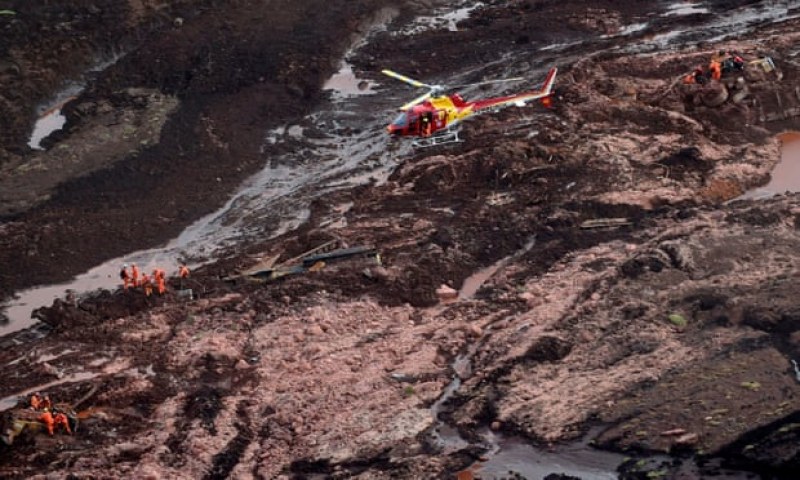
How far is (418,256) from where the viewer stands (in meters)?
21.0

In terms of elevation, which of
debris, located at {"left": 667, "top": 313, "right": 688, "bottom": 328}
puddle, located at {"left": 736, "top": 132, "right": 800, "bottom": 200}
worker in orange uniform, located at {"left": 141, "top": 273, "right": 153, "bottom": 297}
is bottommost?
debris, located at {"left": 667, "top": 313, "right": 688, "bottom": 328}

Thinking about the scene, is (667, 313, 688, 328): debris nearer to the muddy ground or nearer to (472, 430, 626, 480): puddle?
the muddy ground

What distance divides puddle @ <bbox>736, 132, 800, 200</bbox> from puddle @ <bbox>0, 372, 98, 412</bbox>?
47.6ft

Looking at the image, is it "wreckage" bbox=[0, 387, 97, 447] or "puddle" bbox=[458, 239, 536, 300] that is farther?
"puddle" bbox=[458, 239, 536, 300]

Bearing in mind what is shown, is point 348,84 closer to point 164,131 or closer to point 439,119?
point 439,119

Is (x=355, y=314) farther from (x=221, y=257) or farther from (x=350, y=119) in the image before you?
(x=350, y=119)

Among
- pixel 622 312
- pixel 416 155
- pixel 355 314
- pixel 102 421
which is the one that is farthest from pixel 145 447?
pixel 416 155

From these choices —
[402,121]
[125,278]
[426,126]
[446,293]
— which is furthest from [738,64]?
[125,278]

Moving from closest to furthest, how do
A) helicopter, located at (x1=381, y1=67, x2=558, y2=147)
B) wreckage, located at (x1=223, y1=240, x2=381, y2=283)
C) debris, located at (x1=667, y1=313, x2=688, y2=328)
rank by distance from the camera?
1. debris, located at (x1=667, y1=313, x2=688, y2=328)
2. wreckage, located at (x1=223, y1=240, x2=381, y2=283)
3. helicopter, located at (x1=381, y1=67, x2=558, y2=147)

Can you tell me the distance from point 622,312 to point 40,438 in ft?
33.2

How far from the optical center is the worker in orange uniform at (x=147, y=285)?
2016 centimetres

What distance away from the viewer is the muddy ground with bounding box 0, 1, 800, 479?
1583cm

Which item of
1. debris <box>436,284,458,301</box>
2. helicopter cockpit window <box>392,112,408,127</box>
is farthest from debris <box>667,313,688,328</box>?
helicopter cockpit window <box>392,112,408,127</box>

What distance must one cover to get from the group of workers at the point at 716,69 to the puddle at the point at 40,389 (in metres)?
17.0
